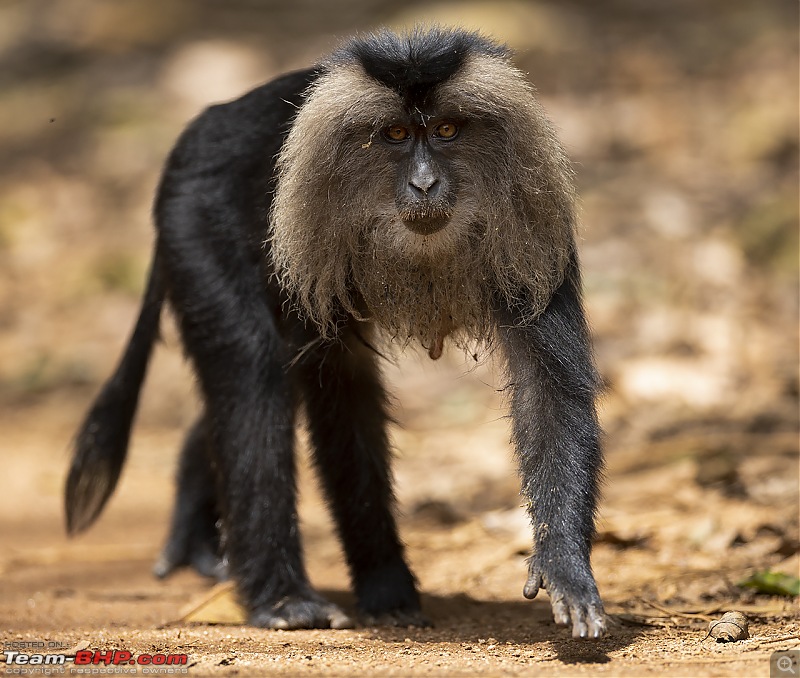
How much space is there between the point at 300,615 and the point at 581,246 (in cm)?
461

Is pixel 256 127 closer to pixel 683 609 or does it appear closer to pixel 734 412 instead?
pixel 683 609

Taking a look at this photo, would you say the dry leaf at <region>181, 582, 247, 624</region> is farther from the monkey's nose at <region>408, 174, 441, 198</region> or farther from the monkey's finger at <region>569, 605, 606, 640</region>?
the monkey's nose at <region>408, 174, 441, 198</region>

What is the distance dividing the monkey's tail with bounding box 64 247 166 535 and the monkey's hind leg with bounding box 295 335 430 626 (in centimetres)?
109

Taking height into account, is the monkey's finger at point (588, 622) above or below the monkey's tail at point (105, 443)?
below

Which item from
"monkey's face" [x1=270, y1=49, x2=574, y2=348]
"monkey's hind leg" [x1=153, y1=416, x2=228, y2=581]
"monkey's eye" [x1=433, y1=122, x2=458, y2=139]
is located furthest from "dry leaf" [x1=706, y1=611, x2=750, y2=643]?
"monkey's hind leg" [x1=153, y1=416, x2=228, y2=581]

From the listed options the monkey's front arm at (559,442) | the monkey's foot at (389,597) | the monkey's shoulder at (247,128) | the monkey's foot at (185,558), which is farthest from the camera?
the monkey's foot at (185,558)

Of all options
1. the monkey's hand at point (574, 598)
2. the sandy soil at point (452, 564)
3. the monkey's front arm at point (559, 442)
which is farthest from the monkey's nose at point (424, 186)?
the monkey's hand at point (574, 598)

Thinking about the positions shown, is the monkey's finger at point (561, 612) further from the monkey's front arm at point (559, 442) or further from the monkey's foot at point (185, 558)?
the monkey's foot at point (185, 558)

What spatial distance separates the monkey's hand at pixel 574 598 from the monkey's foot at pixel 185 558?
2.54 m

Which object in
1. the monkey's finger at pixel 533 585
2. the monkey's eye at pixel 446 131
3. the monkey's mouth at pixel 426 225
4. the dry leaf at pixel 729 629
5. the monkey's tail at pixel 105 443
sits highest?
the monkey's eye at pixel 446 131

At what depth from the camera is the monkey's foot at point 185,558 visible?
18.2 feet

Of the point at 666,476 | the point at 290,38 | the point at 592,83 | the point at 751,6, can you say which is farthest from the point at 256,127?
the point at 751,6

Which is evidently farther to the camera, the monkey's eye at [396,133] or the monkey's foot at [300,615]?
the monkey's foot at [300,615]

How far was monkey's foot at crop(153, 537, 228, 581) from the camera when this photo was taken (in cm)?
555
